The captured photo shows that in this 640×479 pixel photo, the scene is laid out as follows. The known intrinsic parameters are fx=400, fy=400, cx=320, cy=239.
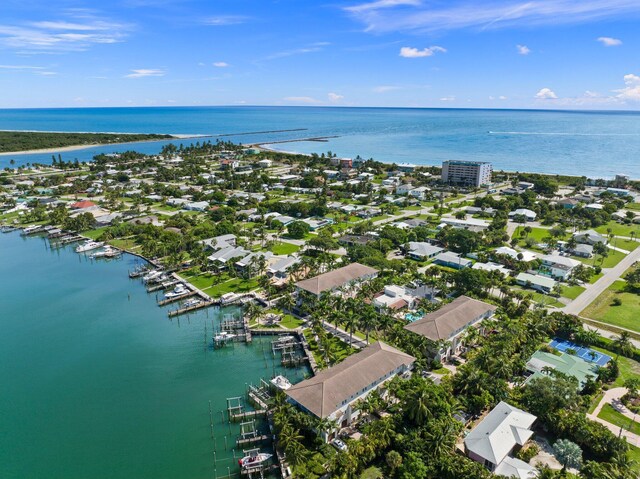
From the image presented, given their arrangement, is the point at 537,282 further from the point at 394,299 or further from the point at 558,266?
the point at 394,299

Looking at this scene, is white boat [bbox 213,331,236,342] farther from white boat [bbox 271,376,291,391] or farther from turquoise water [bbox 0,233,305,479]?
white boat [bbox 271,376,291,391]

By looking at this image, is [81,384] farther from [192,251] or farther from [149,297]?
[192,251]

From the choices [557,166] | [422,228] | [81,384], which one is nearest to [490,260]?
[422,228]

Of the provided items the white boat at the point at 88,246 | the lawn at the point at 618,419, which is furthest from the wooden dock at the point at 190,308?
the lawn at the point at 618,419

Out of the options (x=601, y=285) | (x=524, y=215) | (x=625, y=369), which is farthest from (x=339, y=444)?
(x=524, y=215)

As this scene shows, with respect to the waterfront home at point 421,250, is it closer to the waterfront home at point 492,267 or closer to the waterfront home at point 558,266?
the waterfront home at point 492,267
